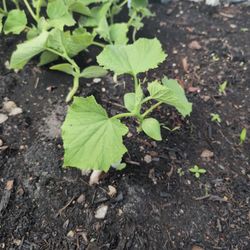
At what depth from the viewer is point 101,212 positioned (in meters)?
1.56

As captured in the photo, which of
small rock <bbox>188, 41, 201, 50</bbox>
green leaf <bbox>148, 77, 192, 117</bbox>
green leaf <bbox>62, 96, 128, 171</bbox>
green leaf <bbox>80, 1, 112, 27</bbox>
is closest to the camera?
green leaf <bbox>62, 96, 128, 171</bbox>

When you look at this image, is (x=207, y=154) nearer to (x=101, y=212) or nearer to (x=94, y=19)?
(x=101, y=212)

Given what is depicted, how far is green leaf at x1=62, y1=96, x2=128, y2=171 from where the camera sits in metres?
1.36

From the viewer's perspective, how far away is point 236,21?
99.0 inches

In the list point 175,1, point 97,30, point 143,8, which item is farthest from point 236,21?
point 97,30

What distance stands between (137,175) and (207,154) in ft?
1.15

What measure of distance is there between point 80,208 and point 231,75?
1132 mm

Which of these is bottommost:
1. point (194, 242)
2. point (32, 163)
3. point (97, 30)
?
point (194, 242)

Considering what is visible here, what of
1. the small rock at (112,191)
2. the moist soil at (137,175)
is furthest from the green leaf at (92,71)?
the small rock at (112,191)

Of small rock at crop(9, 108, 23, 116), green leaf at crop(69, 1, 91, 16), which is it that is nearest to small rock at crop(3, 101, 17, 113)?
small rock at crop(9, 108, 23, 116)

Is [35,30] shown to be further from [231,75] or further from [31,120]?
[231,75]

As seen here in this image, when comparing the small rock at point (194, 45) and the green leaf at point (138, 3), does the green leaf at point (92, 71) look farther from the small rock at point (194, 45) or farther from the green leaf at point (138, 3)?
the small rock at point (194, 45)

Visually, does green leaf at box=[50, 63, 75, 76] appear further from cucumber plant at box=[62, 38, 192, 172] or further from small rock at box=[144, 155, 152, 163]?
small rock at box=[144, 155, 152, 163]

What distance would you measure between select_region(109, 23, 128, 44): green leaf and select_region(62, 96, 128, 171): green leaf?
686 millimetres
